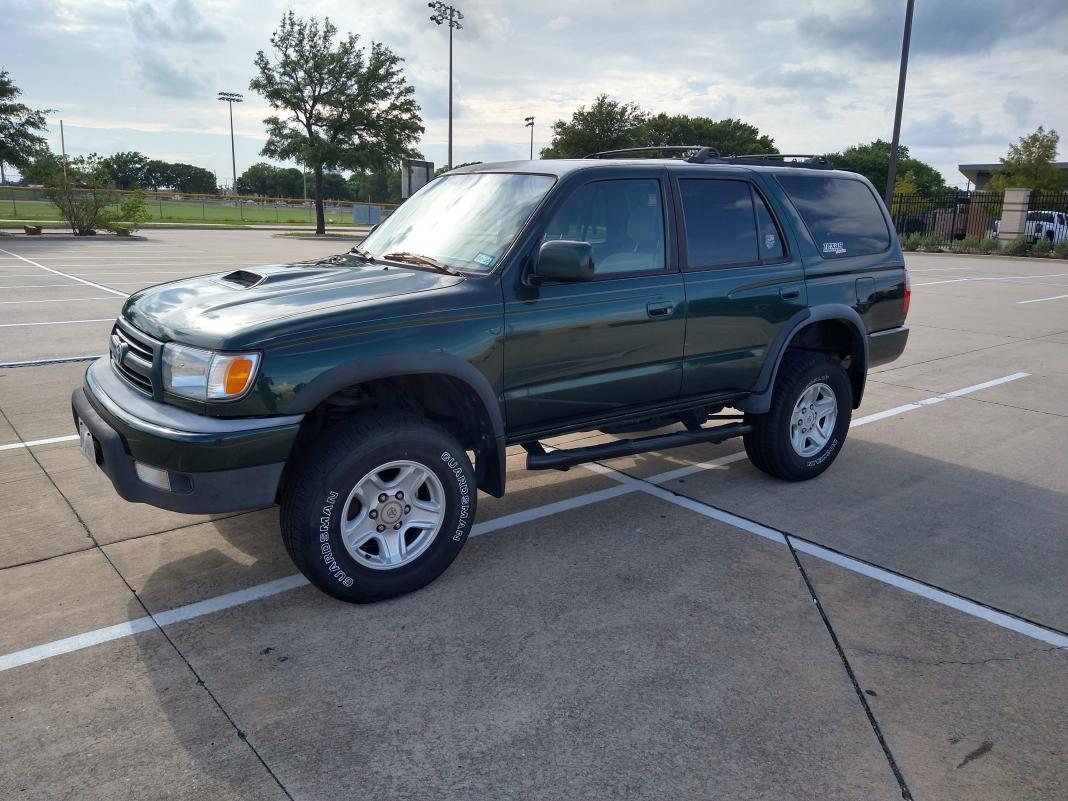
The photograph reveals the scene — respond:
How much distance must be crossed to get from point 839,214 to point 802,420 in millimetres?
1407

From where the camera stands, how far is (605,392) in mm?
4367

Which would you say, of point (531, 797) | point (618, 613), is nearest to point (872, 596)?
point (618, 613)

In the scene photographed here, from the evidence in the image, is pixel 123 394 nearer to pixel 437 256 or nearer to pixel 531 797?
pixel 437 256

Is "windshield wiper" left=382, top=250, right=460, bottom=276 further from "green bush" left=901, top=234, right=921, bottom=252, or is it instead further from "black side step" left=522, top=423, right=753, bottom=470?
"green bush" left=901, top=234, right=921, bottom=252

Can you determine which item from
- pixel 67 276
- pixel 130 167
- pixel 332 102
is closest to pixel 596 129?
pixel 332 102

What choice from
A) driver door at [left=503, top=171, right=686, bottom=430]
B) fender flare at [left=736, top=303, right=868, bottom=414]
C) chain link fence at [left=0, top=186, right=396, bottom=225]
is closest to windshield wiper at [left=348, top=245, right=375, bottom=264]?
driver door at [left=503, top=171, right=686, bottom=430]

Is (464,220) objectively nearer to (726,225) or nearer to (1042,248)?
(726,225)

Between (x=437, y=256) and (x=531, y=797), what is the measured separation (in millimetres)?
2654

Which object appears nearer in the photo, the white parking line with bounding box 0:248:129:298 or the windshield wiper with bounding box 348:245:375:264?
the windshield wiper with bounding box 348:245:375:264

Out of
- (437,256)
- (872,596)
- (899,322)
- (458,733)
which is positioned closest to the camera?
(458,733)

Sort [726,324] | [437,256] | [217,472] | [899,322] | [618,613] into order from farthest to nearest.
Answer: [899,322] < [726,324] < [437,256] < [618,613] < [217,472]

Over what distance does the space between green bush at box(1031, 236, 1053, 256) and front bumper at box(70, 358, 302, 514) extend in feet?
106

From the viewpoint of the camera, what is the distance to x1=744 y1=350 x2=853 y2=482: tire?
523 centimetres

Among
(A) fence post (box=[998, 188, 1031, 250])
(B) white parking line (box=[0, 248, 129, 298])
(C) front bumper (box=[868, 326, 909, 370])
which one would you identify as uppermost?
(A) fence post (box=[998, 188, 1031, 250])
